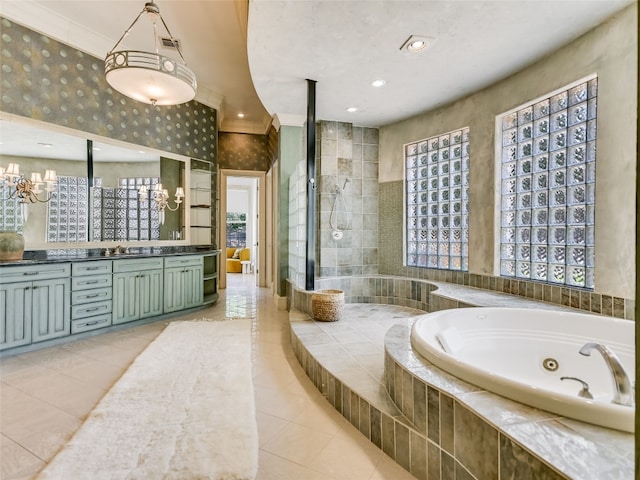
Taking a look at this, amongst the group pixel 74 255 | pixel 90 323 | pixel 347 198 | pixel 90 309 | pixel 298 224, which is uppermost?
pixel 347 198

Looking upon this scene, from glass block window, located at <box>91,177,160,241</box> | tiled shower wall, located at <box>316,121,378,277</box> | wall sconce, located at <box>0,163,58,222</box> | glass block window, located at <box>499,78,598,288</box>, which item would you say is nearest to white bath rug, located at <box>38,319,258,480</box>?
glass block window, located at <box>91,177,160,241</box>

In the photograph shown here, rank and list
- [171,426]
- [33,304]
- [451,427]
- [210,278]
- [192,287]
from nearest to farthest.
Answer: [451,427] → [171,426] → [33,304] → [192,287] → [210,278]

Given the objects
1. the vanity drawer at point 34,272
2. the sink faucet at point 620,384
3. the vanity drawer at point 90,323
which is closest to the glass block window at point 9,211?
the vanity drawer at point 34,272

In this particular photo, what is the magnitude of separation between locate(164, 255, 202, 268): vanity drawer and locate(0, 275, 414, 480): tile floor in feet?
3.17

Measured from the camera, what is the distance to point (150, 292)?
12.1ft

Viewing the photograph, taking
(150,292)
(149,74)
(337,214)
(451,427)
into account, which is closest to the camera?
(451,427)

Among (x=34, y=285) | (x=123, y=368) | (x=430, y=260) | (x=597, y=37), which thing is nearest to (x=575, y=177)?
(x=597, y=37)

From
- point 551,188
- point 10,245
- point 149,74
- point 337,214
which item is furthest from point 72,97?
point 551,188

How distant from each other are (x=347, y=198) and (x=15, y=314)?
3.66 metres

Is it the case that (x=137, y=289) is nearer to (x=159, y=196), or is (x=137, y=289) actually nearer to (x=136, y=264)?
(x=136, y=264)

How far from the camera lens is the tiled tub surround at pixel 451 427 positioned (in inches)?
34.1

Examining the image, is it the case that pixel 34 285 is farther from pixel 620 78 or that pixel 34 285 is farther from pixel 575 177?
pixel 620 78

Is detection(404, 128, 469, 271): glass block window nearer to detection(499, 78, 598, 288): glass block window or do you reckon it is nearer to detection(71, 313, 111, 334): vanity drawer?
detection(499, 78, 598, 288): glass block window

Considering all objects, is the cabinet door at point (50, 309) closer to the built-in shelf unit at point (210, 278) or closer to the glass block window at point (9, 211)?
the glass block window at point (9, 211)
